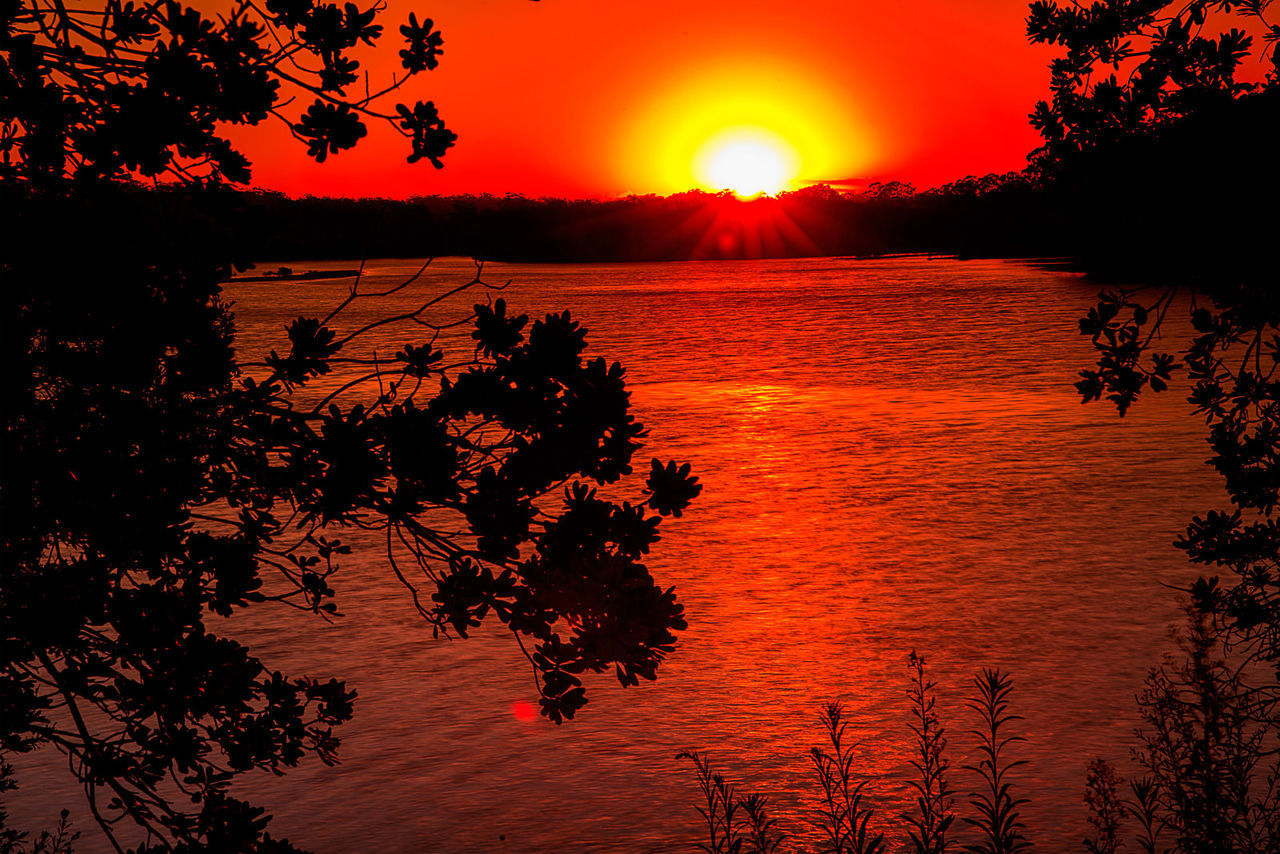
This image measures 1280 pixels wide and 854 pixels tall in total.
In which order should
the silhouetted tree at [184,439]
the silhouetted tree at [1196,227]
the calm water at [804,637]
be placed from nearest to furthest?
the silhouetted tree at [184,439] < the silhouetted tree at [1196,227] < the calm water at [804,637]

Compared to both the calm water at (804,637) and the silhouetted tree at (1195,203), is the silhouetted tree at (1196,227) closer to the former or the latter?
the silhouetted tree at (1195,203)

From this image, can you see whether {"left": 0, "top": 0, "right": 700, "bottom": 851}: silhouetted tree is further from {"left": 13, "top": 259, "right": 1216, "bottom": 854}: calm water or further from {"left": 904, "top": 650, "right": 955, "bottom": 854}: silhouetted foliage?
{"left": 13, "top": 259, "right": 1216, "bottom": 854}: calm water

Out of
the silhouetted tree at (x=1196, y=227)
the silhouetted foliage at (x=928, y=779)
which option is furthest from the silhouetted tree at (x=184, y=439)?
the silhouetted tree at (x=1196, y=227)

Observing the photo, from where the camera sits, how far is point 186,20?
12.8 feet

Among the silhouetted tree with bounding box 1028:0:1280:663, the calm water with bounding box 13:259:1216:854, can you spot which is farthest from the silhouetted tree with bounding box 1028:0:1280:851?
the calm water with bounding box 13:259:1216:854

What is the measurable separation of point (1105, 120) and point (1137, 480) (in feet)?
39.2

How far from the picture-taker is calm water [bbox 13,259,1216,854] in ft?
25.2

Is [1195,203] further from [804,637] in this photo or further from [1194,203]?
[804,637]

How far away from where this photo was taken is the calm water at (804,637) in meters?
7.68

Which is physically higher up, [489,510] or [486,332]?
[486,332]

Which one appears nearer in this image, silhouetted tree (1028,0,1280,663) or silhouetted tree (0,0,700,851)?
silhouetted tree (0,0,700,851)

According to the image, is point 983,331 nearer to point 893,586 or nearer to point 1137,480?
point 1137,480

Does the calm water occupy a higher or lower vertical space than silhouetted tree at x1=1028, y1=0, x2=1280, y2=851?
lower

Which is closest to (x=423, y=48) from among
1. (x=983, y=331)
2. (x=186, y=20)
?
(x=186, y=20)
